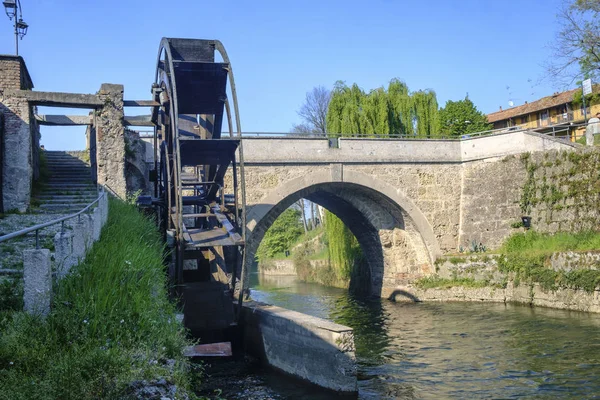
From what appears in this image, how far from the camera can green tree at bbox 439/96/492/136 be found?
27031 millimetres

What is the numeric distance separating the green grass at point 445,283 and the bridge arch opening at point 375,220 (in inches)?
14.8

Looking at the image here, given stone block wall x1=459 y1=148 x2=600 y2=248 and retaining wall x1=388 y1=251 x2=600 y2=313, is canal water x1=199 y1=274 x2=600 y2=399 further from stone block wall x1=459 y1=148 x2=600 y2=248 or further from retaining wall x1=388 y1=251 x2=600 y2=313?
stone block wall x1=459 y1=148 x2=600 y2=248

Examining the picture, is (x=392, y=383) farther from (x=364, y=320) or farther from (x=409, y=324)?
(x=364, y=320)

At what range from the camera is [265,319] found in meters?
10.2

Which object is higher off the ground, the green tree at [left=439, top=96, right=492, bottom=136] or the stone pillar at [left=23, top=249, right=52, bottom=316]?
the green tree at [left=439, top=96, right=492, bottom=136]

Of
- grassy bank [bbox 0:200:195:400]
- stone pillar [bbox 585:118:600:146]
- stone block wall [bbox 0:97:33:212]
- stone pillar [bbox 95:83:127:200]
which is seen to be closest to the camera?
grassy bank [bbox 0:200:195:400]

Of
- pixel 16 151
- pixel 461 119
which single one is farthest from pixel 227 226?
pixel 461 119

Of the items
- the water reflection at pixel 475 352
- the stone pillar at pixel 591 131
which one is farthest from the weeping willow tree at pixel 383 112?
the water reflection at pixel 475 352

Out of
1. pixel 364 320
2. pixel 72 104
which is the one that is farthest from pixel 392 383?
pixel 72 104

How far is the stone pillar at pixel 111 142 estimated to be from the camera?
13.1 meters

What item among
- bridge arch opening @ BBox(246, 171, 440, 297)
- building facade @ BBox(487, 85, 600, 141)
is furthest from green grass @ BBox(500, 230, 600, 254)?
building facade @ BBox(487, 85, 600, 141)

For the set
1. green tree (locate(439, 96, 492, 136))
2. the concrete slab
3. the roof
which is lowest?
the concrete slab

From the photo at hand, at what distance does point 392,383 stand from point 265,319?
2612 millimetres

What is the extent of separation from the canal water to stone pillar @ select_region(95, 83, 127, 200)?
580 centimetres
